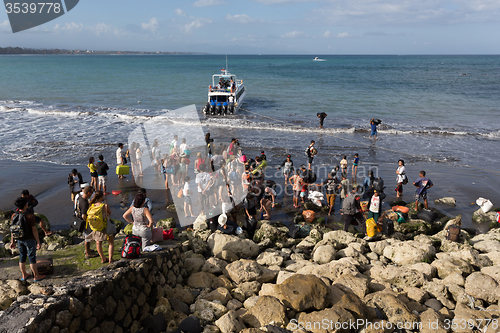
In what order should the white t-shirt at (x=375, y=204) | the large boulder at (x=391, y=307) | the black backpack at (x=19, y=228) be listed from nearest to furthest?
the black backpack at (x=19, y=228) → the large boulder at (x=391, y=307) → the white t-shirt at (x=375, y=204)

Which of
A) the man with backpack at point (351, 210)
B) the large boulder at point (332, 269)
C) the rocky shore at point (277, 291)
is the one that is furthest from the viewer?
the man with backpack at point (351, 210)

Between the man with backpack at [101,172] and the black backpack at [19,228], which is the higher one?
the black backpack at [19,228]

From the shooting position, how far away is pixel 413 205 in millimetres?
11383

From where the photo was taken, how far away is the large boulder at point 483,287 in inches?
245

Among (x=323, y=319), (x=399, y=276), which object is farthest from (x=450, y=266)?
(x=323, y=319)

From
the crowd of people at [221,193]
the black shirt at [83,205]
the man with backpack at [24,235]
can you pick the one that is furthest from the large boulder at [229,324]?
the black shirt at [83,205]

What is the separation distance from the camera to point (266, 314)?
5406 millimetres

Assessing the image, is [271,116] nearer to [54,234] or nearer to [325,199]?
[325,199]

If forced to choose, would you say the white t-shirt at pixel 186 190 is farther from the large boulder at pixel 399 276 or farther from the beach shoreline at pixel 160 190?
the large boulder at pixel 399 276

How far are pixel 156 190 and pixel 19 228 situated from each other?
24.5 ft

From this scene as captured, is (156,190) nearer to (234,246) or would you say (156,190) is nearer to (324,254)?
(234,246)

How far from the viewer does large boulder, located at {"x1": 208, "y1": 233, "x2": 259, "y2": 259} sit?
798 centimetres

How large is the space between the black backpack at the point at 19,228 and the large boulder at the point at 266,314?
3.77 metres

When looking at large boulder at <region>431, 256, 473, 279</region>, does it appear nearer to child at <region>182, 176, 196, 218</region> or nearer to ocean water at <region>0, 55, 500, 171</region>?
child at <region>182, 176, 196, 218</region>
